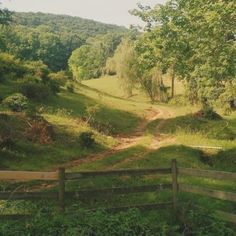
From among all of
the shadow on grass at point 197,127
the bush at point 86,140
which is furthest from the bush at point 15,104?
the shadow on grass at point 197,127

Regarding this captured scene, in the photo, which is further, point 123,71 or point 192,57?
point 123,71

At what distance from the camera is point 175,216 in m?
12.3

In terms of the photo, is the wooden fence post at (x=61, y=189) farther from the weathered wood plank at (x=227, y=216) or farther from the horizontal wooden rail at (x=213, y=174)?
the weathered wood plank at (x=227, y=216)

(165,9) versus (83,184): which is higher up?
(165,9)

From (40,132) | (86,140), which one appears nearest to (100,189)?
(86,140)

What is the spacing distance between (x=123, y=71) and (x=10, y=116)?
1642 inches

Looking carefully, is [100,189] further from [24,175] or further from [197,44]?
[197,44]

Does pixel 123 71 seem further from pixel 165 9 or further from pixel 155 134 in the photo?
pixel 165 9

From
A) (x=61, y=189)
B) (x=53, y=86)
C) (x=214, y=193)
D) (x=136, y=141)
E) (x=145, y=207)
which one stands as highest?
(x=214, y=193)

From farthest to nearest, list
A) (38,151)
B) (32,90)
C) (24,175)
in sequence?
1. (32,90)
2. (38,151)
3. (24,175)

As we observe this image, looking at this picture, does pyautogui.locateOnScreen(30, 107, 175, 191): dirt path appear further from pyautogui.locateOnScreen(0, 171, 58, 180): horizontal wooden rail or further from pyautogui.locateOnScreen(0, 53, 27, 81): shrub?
pyautogui.locateOnScreen(0, 53, 27, 81): shrub

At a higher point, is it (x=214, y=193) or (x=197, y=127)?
(x=214, y=193)

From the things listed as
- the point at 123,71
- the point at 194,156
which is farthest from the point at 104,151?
the point at 123,71

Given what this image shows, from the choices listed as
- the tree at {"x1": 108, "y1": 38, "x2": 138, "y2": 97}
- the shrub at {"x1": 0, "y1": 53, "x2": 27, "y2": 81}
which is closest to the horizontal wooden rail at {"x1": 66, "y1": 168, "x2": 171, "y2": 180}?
the shrub at {"x1": 0, "y1": 53, "x2": 27, "y2": 81}
